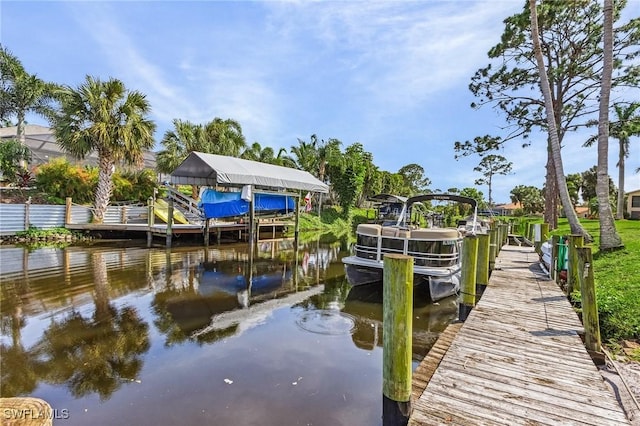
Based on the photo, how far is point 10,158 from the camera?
1727 centimetres

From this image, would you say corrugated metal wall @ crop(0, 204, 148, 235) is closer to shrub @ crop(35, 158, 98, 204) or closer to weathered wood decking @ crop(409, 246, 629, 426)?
shrub @ crop(35, 158, 98, 204)

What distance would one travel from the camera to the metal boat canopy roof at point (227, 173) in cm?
1509

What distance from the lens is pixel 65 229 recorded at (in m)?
16.0

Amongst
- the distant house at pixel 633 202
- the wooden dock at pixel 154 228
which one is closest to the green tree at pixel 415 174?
the distant house at pixel 633 202

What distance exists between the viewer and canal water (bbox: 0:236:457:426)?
3680 millimetres

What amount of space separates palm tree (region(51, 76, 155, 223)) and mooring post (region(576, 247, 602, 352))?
17.7 meters

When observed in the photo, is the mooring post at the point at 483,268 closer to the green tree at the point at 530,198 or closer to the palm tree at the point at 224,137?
the palm tree at the point at 224,137

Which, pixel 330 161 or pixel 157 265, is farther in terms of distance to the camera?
pixel 330 161

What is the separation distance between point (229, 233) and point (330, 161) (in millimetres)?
15418

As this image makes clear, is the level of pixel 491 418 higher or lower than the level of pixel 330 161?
lower

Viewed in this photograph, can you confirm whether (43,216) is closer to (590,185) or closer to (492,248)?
(492,248)

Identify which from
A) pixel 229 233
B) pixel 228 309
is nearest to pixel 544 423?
pixel 228 309

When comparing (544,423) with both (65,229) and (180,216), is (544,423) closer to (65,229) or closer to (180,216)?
(65,229)

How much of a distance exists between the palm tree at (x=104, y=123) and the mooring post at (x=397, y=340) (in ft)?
55.2
